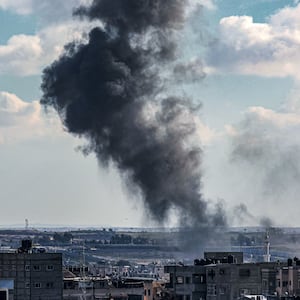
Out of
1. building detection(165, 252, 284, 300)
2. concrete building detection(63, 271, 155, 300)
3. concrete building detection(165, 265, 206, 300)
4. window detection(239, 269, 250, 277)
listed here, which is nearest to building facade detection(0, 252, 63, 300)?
concrete building detection(63, 271, 155, 300)

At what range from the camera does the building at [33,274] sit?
212ft

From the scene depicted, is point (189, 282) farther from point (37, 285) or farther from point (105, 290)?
point (37, 285)

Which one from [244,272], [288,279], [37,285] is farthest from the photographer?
[288,279]

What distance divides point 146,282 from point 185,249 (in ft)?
171

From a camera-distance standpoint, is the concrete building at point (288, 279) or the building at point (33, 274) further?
the concrete building at point (288, 279)

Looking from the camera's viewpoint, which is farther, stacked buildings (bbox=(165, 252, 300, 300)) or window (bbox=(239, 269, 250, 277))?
window (bbox=(239, 269, 250, 277))

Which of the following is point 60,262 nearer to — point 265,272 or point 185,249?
point 265,272

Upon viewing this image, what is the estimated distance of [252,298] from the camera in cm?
6081

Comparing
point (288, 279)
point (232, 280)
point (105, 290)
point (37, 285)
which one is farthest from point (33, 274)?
point (288, 279)

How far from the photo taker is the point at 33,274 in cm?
6531

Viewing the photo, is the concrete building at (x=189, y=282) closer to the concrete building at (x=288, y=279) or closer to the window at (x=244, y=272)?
the window at (x=244, y=272)

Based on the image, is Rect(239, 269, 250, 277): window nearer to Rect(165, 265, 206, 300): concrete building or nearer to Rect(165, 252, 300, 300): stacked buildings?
Rect(165, 252, 300, 300): stacked buildings

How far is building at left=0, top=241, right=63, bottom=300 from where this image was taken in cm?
6475

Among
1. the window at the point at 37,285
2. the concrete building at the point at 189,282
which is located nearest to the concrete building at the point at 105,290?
the concrete building at the point at 189,282
